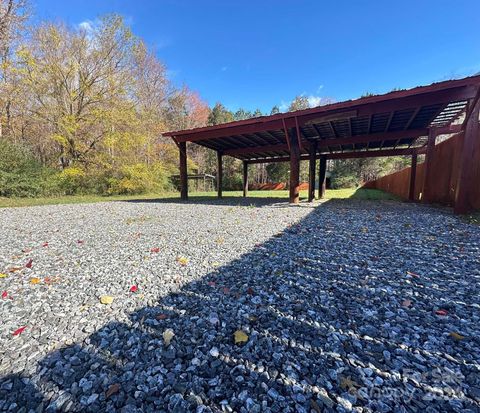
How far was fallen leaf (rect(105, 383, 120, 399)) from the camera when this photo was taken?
0.93 meters

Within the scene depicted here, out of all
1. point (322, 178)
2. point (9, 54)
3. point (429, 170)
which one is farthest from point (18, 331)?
point (9, 54)

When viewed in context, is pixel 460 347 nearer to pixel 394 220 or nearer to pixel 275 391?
pixel 275 391

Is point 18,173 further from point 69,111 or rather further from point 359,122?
point 359,122

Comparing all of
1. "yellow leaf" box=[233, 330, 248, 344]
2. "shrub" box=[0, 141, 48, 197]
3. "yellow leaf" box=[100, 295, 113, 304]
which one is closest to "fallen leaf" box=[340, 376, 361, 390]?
"yellow leaf" box=[233, 330, 248, 344]

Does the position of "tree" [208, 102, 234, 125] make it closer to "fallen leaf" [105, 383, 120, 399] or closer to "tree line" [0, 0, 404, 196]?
"tree line" [0, 0, 404, 196]

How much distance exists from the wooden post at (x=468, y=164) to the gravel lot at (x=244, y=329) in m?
2.47

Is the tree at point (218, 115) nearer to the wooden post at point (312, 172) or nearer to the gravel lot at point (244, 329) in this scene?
the wooden post at point (312, 172)

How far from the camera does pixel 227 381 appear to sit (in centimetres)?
99

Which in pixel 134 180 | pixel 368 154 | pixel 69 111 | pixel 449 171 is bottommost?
pixel 134 180

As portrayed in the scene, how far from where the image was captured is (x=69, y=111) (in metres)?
11.6

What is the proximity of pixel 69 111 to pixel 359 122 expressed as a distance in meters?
13.7

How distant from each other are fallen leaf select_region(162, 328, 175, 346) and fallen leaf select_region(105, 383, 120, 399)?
A: 0.95 ft

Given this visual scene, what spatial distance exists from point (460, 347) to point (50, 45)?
16612mm

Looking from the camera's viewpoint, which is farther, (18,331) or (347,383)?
(18,331)
